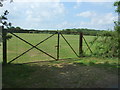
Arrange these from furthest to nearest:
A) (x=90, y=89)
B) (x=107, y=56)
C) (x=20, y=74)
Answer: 1. (x=107, y=56)
2. (x=20, y=74)
3. (x=90, y=89)

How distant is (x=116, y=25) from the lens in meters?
8.32

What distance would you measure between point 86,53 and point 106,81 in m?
5.27

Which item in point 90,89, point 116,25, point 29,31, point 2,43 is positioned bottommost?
point 90,89

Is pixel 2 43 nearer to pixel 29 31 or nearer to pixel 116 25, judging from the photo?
pixel 29 31

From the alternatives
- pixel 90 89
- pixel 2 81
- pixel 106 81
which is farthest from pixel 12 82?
pixel 106 81

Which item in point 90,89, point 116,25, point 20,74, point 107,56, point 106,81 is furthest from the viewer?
point 107,56

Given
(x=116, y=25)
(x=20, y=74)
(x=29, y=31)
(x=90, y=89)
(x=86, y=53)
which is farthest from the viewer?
(x=86, y=53)

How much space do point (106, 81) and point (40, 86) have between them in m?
2.18

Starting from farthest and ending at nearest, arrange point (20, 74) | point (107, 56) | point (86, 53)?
1. point (86, 53)
2. point (107, 56)
3. point (20, 74)

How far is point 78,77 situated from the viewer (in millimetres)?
4641

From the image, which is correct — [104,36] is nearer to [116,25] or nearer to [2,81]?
[116,25]

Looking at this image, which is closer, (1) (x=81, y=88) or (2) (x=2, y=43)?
(1) (x=81, y=88)

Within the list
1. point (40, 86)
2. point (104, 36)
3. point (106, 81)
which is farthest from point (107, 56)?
point (40, 86)

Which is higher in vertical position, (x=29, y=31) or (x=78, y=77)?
(x=29, y=31)
